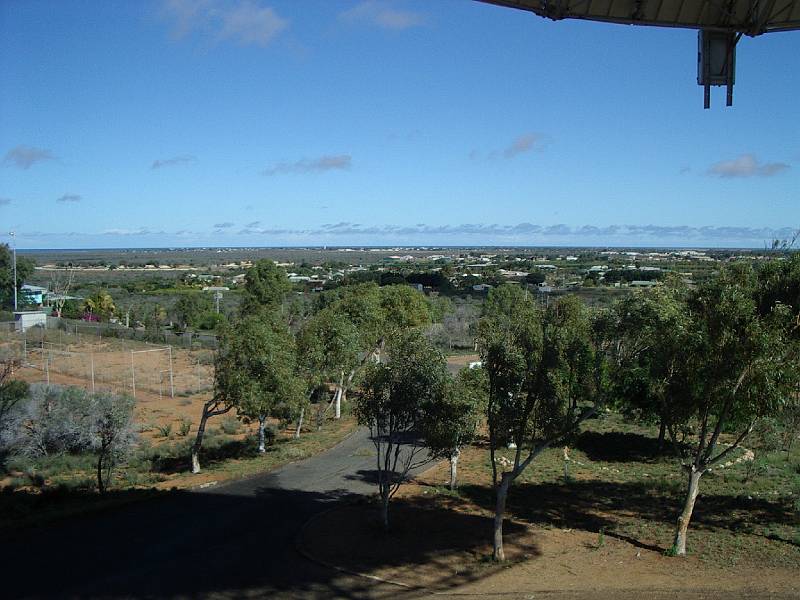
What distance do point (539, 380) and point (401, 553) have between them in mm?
4800

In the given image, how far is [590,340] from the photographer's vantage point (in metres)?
12.6

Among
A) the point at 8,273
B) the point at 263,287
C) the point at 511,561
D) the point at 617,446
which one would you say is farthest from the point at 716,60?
the point at 8,273

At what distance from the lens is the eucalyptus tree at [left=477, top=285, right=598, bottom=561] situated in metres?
12.7

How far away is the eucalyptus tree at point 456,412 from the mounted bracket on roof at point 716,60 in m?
7.80

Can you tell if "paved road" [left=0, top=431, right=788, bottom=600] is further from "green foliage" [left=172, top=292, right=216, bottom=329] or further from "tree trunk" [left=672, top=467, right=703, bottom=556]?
"green foliage" [left=172, top=292, right=216, bottom=329]

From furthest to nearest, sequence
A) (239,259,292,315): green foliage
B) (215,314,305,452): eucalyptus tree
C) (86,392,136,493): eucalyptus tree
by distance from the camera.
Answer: (239,259,292,315): green foliage → (215,314,305,452): eucalyptus tree → (86,392,136,493): eucalyptus tree

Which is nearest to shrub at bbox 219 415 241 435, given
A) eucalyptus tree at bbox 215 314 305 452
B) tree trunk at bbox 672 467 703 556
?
eucalyptus tree at bbox 215 314 305 452

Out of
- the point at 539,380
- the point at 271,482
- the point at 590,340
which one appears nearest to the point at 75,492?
the point at 271,482

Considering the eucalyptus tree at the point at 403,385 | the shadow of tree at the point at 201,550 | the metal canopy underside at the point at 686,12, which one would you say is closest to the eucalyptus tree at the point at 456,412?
the eucalyptus tree at the point at 403,385

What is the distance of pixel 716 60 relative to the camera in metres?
7.83

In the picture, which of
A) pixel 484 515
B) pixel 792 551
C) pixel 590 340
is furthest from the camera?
pixel 484 515

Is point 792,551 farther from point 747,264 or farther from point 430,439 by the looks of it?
point 430,439

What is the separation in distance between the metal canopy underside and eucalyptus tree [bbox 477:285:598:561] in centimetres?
591

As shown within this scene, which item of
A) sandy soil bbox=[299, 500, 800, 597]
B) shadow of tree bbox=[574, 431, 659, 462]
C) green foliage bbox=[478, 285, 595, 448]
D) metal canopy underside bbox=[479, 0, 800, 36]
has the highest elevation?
metal canopy underside bbox=[479, 0, 800, 36]
